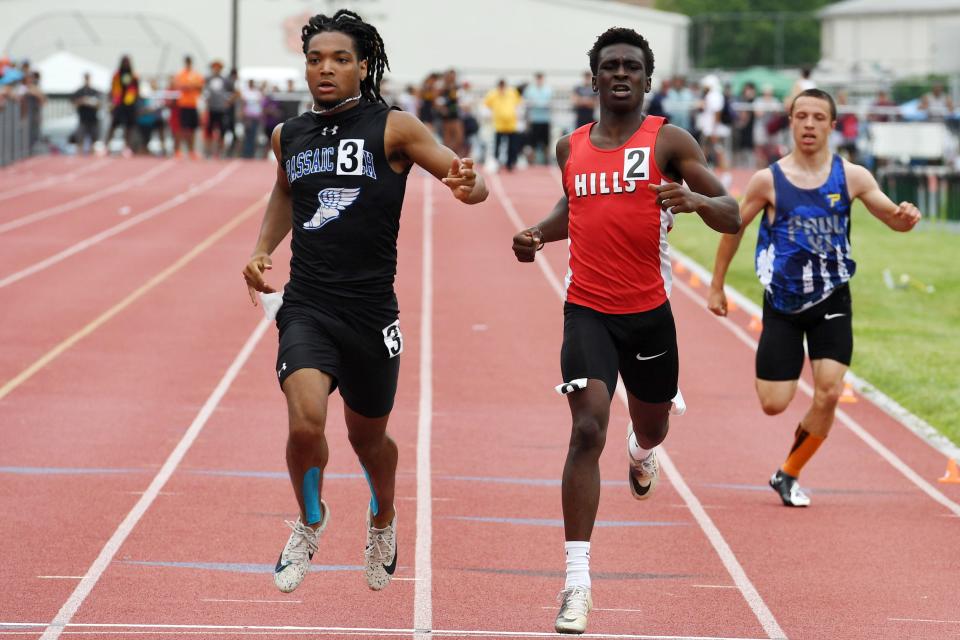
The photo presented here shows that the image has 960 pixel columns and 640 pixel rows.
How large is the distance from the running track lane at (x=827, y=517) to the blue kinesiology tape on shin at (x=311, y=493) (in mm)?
1823

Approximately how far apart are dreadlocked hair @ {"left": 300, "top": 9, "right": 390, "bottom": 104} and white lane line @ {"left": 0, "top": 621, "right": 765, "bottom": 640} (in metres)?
1.91

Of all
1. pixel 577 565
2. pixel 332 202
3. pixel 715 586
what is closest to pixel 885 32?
pixel 715 586

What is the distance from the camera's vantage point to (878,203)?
26.0 ft

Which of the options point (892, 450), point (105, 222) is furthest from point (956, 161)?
point (892, 450)

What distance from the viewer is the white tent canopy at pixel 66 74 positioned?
40.3 meters

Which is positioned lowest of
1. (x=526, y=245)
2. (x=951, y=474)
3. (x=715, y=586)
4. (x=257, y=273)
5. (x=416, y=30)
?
(x=715, y=586)

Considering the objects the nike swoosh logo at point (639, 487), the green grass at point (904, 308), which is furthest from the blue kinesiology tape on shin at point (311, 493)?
the green grass at point (904, 308)

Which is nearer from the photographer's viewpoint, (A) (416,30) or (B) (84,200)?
(B) (84,200)

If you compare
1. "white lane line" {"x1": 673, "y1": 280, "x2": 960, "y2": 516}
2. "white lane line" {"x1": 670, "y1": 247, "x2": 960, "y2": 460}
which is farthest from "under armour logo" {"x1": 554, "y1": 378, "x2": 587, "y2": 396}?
"white lane line" {"x1": 670, "y1": 247, "x2": 960, "y2": 460}

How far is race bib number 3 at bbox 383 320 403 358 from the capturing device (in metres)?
5.96

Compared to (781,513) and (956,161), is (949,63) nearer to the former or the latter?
(956,161)

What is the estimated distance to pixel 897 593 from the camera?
691cm

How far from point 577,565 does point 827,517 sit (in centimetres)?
308

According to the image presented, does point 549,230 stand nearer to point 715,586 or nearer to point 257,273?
point 257,273
